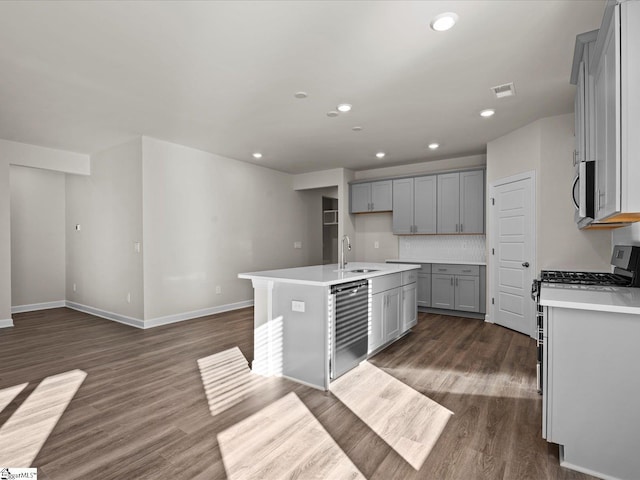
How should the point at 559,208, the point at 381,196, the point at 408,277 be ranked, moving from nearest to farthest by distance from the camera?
the point at 559,208 < the point at 408,277 < the point at 381,196

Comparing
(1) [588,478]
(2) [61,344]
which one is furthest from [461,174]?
(2) [61,344]

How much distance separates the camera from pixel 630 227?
295 cm

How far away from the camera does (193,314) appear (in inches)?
221

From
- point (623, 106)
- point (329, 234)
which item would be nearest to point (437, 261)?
point (329, 234)

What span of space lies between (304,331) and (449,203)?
398 cm

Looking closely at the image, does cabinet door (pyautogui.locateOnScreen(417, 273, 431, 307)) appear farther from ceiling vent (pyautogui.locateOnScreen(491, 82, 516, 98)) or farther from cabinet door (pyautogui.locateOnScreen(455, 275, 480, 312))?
ceiling vent (pyautogui.locateOnScreen(491, 82, 516, 98))

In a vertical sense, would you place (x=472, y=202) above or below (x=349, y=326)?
above

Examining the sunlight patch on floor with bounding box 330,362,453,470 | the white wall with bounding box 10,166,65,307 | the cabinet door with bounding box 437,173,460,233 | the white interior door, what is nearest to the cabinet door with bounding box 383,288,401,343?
the sunlight patch on floor with bounding box 330,362,453,470

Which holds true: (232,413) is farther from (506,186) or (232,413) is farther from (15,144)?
(15,144)

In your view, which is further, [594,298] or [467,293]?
[467,293]

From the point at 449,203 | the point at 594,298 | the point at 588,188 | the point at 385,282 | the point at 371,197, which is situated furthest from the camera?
the point at 371,197

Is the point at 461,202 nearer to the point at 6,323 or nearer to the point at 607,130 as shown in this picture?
the point at 607,130

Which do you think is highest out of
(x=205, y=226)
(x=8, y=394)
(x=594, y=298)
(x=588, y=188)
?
(x=588, y=188)

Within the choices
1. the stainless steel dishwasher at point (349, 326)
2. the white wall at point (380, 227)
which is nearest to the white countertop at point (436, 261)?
the white wall at point (380, 227)
